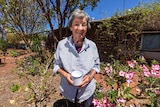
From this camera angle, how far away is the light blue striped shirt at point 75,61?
1.69 m

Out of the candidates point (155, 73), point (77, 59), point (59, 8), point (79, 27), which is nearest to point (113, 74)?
point (155, 73)

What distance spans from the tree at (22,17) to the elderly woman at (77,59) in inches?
257

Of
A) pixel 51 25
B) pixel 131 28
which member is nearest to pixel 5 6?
pixel 51 25

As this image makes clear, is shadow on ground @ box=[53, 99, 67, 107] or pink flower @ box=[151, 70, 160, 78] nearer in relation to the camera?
pink flower @ box=[151, 70, 160, 78]

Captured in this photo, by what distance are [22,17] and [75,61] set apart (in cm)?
978

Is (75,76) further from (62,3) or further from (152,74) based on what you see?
(62,3)

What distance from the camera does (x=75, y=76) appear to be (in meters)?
1.51

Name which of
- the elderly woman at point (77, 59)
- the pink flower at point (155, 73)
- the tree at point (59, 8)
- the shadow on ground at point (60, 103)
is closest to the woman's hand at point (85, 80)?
the elderly woman at point (77, 59)

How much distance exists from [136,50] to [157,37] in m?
0.86

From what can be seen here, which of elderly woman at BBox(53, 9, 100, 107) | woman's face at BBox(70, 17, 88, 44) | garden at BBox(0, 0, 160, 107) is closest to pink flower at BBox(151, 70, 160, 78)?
garden at BBox(0, 0, 160, 107)

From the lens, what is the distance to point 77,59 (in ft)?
5.57

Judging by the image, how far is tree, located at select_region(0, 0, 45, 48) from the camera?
307 inches

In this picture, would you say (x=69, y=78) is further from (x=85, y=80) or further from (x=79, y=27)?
→ (x=79, y=27)

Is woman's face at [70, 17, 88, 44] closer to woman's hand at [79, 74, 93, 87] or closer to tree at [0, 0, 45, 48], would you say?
woman's hand at [79, 74, 93, 87]
